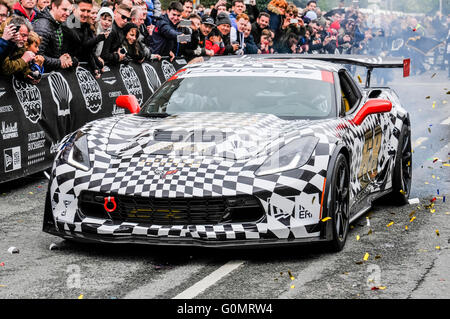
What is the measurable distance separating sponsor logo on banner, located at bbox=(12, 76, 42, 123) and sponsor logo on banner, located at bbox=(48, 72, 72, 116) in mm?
395

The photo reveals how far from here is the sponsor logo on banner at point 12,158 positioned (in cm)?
940

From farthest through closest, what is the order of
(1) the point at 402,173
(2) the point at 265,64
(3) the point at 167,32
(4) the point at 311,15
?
1. (4) the point at 311,15
2. (3) the point at 167,32
3. (1) the point at 402,173
4. (2) the point at 265,64

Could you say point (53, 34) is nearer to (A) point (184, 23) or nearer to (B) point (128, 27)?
(B) point (128, 27)

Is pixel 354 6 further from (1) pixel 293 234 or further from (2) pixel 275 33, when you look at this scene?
(1) pixel 293 234

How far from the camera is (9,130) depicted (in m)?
9.43

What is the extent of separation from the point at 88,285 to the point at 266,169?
1495 millimetres

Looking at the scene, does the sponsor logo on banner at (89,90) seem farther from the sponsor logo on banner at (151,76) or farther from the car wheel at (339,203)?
the car wheel at (339,203)

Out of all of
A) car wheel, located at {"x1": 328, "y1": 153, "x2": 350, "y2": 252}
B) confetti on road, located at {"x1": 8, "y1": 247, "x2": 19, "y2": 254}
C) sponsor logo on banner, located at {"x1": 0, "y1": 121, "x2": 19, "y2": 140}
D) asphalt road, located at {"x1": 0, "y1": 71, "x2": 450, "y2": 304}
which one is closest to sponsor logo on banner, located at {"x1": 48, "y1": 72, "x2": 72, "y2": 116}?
sponsor logo on banner, located at {"x1": 0, "y1": 121, "x2": 19, "y2": 140}

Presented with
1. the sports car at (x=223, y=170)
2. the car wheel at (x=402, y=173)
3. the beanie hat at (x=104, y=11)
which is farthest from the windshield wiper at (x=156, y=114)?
the beanie hat at (x=104, y=11)

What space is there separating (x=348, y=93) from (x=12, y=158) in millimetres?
3758

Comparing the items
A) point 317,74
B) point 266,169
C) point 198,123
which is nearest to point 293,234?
point 266,169

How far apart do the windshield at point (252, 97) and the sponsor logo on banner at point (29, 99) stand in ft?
7.93

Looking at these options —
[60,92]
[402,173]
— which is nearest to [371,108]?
[402,173]

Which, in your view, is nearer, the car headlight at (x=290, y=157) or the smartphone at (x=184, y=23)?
the car headlight at (x=290, y=157)
